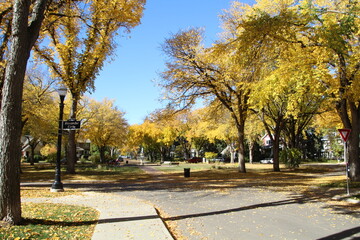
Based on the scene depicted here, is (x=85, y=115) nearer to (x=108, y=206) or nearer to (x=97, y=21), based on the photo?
(x=97, y=21)

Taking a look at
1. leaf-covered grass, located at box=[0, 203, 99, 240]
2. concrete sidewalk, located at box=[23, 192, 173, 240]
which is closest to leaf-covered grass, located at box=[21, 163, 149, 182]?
concrete sidewalk, located at box=[23, 192, 173, 240]

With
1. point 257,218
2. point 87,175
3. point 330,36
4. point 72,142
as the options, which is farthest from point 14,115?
point 87,175

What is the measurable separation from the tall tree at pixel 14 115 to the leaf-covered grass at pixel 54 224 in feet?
1.40

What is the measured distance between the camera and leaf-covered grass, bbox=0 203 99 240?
551 cm

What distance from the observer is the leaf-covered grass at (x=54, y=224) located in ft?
18.1

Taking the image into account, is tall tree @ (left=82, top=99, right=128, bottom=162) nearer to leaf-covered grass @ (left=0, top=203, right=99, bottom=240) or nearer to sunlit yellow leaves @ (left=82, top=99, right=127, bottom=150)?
sunlit yellow leaves @ (left=82, top=99, right=127, bottom=150)

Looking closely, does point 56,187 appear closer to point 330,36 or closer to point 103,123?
point 330,36

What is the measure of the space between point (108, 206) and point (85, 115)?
99.1 ft

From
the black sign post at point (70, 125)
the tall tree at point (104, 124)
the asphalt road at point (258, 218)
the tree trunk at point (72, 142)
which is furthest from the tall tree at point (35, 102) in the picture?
the asphalt road at point (258, 218)

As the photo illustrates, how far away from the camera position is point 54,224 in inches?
253

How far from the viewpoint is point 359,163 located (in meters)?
15.5

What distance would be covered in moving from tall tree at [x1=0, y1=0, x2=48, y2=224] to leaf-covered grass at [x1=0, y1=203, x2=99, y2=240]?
43 centimetres

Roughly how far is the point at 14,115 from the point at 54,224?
2570 mm

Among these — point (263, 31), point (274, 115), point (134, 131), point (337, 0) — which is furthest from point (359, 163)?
point (134, 131)
